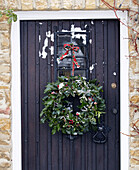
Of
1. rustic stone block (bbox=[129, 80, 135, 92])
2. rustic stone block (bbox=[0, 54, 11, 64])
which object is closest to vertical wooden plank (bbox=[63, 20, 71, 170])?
rustic stone block (bbox=[129, 80, 135, 92])

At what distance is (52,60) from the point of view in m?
2.94

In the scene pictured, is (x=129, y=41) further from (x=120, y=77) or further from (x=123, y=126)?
(x=123, y=126)

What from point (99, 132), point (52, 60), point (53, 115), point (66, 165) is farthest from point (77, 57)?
point (66, 165)

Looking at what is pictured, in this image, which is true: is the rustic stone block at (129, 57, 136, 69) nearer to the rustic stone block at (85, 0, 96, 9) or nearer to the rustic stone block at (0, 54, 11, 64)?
the rustic stone block at (85, 0, 96, 9)

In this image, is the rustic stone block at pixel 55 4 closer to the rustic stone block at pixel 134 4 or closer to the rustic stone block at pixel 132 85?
the rustic stone block at pixel 134 4

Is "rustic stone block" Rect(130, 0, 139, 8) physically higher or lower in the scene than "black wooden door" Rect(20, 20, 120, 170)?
higher

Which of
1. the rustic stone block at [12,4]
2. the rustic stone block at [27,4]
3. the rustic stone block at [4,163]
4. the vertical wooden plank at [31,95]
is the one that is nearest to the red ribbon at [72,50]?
the vertical wooden plank at [31,95]

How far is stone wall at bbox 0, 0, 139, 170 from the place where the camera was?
275 cm

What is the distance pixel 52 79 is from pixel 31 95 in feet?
1.11

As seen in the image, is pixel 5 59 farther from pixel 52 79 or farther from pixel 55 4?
pixel 55 4

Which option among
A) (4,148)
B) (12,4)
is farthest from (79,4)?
(4,148)

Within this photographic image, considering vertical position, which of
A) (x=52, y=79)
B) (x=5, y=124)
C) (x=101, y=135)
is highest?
(x=52, y=79)

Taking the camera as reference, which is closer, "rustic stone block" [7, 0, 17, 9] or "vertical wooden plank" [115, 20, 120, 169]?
"rustic stone block" [7, 0, 17, 9]

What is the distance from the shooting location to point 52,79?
2.94m
